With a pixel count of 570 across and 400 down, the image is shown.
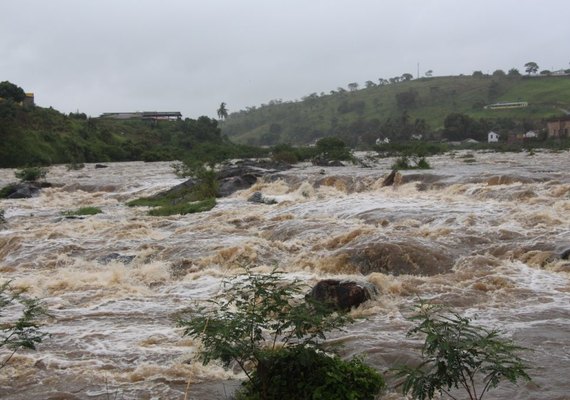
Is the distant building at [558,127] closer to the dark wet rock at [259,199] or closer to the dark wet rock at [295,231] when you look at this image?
the dark wet rock at [259,199]

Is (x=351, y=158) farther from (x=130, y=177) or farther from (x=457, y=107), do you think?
(x=457, y=107)

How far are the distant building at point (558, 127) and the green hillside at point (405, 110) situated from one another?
1151 centimetres

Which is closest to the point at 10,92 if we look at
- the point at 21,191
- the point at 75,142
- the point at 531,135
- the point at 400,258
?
the point at 75,142

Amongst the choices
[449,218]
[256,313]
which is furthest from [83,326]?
[449,218]

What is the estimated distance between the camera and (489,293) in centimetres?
989

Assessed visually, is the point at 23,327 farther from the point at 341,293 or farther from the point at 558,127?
the point at 558,127

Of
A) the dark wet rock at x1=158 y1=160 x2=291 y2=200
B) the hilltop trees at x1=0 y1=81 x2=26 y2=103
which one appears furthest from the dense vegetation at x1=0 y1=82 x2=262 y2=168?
the dark wet rock at x1=158 y1=160 x2=291 y2=200

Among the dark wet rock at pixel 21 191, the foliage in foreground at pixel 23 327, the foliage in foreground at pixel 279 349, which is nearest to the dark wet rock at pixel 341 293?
the foliage in foreground at pixel 279 349

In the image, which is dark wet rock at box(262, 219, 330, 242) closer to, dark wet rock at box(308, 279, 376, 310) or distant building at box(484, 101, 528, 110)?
dark wet rock at box(308, 279, 376, 310)

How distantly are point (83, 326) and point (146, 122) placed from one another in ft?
266

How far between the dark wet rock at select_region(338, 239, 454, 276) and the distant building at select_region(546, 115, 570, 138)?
56.4m

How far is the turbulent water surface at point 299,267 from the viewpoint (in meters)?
7.04

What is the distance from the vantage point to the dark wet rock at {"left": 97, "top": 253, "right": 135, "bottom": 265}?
13961 millimetres

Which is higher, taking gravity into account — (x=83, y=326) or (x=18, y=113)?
(x=18, y=113)
